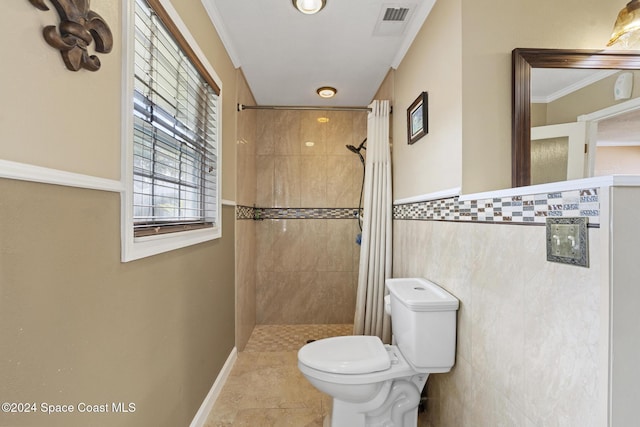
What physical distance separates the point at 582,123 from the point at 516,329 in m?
0.89

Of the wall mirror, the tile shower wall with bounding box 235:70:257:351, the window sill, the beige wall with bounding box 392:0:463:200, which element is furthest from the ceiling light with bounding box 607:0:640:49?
the tile shower wall with bounding box 235:70:257:351

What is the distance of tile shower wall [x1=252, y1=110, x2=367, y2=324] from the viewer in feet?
10.3

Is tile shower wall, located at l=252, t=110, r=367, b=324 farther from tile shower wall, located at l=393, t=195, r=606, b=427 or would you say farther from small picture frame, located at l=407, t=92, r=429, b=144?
tile shower wall, located at l=393, t=195, r=606, b=427

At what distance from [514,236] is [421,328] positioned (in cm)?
58

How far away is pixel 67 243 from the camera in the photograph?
699 mm

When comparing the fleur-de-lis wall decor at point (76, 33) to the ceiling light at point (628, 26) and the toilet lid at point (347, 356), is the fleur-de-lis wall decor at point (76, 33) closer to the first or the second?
the toilet lid at point (347, 356)

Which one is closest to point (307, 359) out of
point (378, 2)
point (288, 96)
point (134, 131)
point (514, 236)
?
point (514, 236)

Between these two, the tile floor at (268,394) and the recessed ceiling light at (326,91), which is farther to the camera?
the recessed ceiling light at (326,91)

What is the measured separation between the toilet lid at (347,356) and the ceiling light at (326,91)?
2.15 metres

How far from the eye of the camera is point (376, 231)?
90.4 inches

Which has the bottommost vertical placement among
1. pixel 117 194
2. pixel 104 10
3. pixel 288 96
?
pixel 117 194

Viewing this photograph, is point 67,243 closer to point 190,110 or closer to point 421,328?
point 190,110

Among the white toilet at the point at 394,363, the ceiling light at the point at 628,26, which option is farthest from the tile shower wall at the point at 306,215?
the ceiling light at the point at 628,26

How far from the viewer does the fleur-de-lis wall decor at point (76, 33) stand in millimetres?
634
